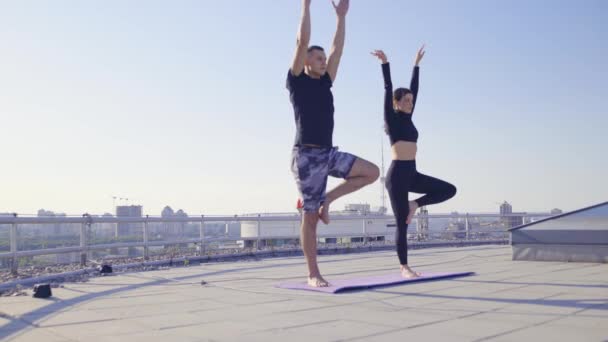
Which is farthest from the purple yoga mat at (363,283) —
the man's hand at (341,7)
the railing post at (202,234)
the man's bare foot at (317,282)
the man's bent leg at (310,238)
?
the railing post at (202,234)

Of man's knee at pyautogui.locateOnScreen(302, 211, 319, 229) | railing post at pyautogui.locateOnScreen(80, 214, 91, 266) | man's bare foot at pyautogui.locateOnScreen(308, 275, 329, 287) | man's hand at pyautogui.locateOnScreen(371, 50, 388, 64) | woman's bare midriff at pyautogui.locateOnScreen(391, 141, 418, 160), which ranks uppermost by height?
man's hand at pyautogui.locateOnScreen(371, 50, 388, 64)

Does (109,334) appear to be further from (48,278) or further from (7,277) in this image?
(7,277)

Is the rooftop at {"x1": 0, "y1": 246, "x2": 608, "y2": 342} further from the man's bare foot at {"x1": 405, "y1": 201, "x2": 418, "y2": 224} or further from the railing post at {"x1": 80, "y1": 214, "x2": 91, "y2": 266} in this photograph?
the railing post at {"x1": 80, "y1": 214, "x2": 91, "y2": 266}

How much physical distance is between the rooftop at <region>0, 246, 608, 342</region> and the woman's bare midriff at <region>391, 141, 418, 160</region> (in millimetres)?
1360

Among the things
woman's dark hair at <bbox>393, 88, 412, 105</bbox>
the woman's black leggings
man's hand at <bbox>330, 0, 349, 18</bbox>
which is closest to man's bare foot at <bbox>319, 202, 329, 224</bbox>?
the woman's black leggings

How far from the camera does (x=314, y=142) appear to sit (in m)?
5.05

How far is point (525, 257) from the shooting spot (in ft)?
25.9

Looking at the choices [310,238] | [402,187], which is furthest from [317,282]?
[402,187]

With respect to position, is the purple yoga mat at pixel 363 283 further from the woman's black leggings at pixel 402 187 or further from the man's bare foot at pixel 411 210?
the man's bare foot at pixel 411 210

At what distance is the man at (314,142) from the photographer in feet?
16.6

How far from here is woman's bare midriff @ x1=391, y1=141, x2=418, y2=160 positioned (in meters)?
5.98

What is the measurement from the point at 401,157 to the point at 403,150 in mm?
80

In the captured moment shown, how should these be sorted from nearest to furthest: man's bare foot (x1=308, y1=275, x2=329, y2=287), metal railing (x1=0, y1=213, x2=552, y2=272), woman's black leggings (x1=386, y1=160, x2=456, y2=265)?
man's bare foot (x1=308, y1=275, x2=329, y2=287) < woman's black leggings (x1=386, y1=160, x2=456, y2=265) < metal railing (x1=0, y1=213, x2=552, y2=272)

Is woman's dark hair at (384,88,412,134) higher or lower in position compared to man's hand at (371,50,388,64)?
lower
